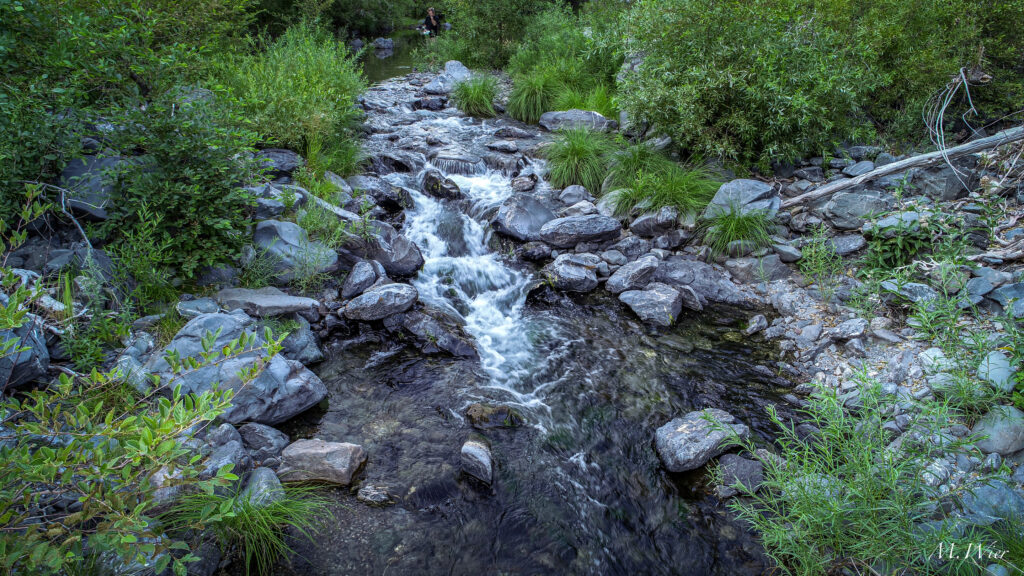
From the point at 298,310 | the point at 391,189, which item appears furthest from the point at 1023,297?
the point at 391,189

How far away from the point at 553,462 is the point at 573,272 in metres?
3.16

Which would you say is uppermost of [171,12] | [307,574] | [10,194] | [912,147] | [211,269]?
[171,12]

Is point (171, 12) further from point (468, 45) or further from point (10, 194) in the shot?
point (468, 45)

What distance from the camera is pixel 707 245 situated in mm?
7273

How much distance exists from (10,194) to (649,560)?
19.2 ft

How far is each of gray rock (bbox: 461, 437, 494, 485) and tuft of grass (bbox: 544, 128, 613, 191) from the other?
19.4 ft

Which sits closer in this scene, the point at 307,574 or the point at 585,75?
the point at 307,574

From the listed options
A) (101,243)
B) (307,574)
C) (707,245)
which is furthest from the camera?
(707,245)

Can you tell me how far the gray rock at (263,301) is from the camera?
199 inches

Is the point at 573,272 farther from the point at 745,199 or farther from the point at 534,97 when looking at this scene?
the point at 534,97

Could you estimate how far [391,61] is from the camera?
21.6 meters

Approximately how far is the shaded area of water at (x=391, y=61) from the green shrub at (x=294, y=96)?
525 centimetres

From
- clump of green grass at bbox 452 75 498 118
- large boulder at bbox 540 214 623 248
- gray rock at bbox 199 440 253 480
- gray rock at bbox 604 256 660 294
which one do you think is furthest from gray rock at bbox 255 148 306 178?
clump of green grass at bbox 452 75 498 118

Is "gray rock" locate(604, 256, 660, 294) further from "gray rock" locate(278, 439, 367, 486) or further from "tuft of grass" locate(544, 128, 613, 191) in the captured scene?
"gray rock" locate(278, 439, 367, 486)
